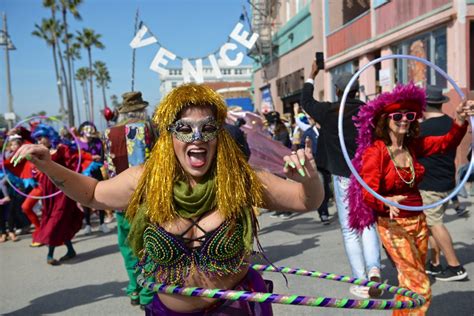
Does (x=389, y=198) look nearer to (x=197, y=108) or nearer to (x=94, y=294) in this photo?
(x=197, y=108)

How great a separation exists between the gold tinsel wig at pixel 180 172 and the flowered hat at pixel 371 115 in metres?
1.68

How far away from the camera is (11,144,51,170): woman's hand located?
227 cm

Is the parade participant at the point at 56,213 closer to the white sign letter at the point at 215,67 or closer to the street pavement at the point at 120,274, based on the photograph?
the street pavement at the point at 120,274

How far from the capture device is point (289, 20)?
76.1 ft

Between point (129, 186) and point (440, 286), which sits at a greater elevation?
point (129, 186)

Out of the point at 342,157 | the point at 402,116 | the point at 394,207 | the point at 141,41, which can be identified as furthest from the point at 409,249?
the point at 141,41

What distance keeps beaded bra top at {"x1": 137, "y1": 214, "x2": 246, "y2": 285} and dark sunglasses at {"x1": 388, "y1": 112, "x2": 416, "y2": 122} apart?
1835mm

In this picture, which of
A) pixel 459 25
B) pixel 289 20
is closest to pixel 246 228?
pixel 459 25

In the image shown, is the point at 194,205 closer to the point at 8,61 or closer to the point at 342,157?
the point at 342,157

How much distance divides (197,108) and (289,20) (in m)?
22.0

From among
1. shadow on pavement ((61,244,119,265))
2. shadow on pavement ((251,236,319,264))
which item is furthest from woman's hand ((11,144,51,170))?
shadow on pavement ((61,244,119,265))

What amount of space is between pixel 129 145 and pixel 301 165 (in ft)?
8.92

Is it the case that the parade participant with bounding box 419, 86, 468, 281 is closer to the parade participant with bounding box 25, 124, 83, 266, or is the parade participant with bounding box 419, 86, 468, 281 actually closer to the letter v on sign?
the parade participant with bounding box 25, 124, 83, 266

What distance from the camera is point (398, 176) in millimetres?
3654
